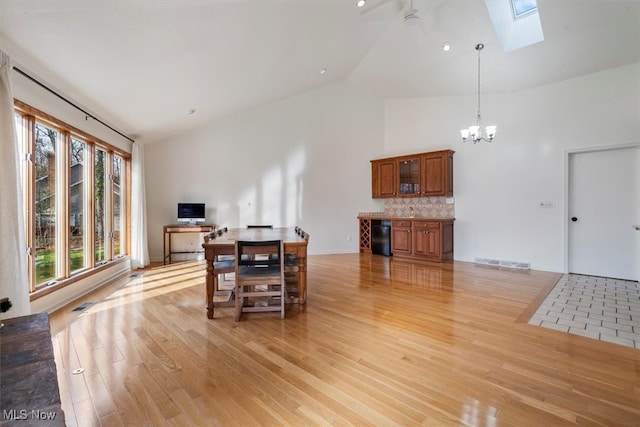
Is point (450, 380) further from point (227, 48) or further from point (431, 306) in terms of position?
point (227, 48)

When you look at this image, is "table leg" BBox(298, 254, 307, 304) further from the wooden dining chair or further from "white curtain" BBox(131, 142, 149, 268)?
"white curtain" BBox(131, 142, 149, 268)

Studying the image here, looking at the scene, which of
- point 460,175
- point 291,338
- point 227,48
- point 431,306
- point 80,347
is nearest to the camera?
point 80,347

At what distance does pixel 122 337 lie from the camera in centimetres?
248

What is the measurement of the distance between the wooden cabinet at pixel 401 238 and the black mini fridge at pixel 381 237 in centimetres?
13

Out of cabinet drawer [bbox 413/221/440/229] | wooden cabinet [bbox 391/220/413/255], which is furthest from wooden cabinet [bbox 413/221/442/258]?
wooden cabinet [bbox 391/220/413/255]

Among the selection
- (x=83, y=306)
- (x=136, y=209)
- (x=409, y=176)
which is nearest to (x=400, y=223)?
(x=409, y=176)

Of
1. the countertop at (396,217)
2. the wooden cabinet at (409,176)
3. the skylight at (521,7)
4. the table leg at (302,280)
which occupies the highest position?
the skylight at (521,7)

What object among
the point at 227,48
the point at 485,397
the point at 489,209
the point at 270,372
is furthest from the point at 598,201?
the point at 227,48

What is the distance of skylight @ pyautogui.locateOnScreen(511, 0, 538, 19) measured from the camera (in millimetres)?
4056

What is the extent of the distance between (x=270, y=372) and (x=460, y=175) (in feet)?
16.9

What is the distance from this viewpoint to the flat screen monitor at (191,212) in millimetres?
5746

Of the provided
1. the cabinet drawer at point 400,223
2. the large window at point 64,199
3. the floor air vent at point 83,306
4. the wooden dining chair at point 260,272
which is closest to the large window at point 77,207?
the large window at point 64,199

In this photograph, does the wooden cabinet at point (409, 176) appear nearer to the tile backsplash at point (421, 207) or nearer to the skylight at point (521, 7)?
the tile backsplash at point (421, 207)

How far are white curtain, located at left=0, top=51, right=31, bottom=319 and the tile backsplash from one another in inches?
234
